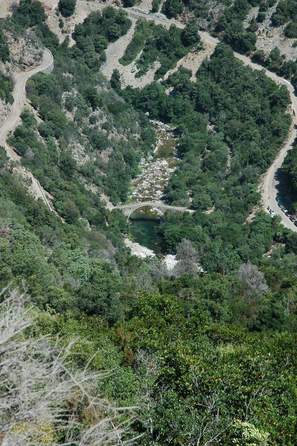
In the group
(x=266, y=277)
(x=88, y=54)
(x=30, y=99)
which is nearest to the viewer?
(x=266, y=277)

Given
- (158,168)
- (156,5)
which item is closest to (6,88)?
(158,168)

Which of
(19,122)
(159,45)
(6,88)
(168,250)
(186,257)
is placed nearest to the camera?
(186,257)

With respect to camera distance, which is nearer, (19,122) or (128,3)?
(19,122)

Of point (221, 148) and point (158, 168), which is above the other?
point (221, 148)

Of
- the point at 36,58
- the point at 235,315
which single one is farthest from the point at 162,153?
the point at 235,315

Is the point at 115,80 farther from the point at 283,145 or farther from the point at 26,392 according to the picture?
the point at 26,392

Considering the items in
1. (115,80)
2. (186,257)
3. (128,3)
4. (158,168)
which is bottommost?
(158,168)

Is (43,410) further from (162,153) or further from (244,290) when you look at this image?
(162,153)

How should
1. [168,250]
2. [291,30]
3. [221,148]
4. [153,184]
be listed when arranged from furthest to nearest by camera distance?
[291,30] → [221,148] → [153,184] → [168,250]
